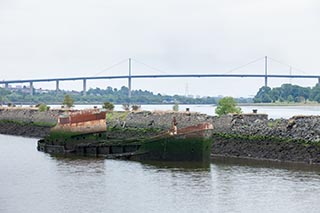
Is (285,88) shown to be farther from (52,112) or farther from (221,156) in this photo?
(221,156)

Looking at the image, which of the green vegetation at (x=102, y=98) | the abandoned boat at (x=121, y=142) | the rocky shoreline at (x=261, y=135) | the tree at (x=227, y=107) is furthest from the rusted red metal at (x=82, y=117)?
the green vegetation at (x=102, y=98)

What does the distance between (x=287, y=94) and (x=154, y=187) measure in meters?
81.7

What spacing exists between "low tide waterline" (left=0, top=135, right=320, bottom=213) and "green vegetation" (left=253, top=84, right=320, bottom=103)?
70.8 metres

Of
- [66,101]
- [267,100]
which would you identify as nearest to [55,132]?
[66,101]

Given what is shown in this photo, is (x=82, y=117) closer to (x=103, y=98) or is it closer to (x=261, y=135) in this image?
(x=261, y=135)

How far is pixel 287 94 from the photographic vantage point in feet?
350

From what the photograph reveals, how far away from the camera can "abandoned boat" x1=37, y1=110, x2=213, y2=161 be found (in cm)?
3281

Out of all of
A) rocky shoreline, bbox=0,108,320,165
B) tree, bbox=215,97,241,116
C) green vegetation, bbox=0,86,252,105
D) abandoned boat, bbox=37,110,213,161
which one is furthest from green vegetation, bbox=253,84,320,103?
abandoned boat, bbox=37,110,213,161

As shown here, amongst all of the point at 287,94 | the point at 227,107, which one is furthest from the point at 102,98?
the point at 227,107

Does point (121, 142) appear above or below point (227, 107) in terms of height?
below

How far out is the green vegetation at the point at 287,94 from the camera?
103 meters

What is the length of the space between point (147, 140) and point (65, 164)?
10.6ft

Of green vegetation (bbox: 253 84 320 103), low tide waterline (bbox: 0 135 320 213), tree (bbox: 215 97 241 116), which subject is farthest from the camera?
green vegetation (bbox: 253 84 320 103)

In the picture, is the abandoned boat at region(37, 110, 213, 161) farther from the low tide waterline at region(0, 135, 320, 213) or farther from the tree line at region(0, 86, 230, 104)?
the tree line at region(0, 86, 230, 104)
